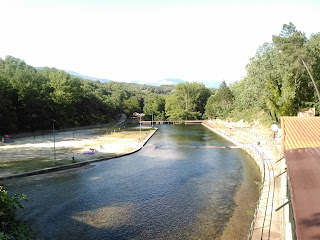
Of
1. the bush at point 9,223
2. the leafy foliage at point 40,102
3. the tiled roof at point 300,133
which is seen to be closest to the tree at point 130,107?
the leafy foliage at point 40,102

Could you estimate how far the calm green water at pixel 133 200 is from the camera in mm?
14398

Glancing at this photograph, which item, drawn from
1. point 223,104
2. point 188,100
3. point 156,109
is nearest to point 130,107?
point 156,109

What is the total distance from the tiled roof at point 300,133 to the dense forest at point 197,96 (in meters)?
2.91

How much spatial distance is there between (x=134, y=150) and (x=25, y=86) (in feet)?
125

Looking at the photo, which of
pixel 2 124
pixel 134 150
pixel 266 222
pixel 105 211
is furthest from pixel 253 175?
pixel 2 124

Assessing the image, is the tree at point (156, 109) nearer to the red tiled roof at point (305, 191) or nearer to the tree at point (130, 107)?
the tree at point (130, 107)

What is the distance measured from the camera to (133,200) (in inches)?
741

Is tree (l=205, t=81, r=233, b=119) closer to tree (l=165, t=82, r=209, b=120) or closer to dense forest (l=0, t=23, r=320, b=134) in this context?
dense forest (l=0, t=23, r=320, b=134)

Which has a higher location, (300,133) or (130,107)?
(130,107)

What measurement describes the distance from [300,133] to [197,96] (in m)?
100

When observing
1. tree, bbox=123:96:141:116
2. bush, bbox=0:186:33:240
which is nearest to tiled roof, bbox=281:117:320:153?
bush, bbox=0:186:33:240

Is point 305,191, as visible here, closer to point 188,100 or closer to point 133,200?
point 133,200

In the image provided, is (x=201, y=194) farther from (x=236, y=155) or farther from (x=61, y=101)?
(x=61, y=101)

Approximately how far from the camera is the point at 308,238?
4062 millimetres
